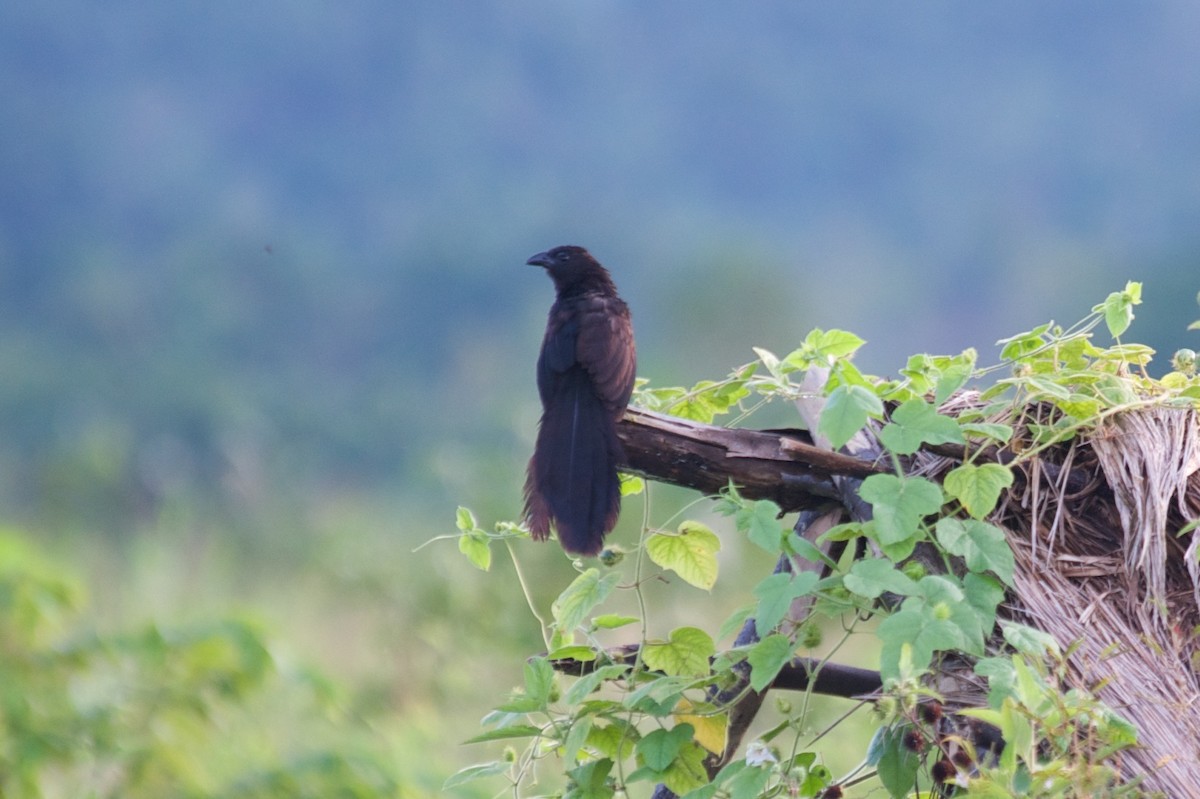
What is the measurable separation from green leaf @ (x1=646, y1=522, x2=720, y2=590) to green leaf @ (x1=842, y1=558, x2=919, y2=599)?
0.33 meters

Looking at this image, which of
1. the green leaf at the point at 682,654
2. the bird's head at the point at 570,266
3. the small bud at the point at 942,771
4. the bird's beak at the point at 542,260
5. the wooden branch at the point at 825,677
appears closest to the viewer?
the small bud at the point at 942,771

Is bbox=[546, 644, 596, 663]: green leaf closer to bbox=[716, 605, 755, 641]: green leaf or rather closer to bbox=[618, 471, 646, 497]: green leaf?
bbox=[716, 605, 755, 641]: green leaf

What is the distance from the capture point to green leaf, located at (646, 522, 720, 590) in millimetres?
1597

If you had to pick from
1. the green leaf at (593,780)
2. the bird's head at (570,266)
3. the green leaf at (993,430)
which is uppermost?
the bird's head at (570,266)

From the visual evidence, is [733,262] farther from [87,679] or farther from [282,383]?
[87,679]

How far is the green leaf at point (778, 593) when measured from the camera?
1314mm

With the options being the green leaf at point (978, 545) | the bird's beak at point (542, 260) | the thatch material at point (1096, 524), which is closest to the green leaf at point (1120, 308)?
the thatch material at point (1096, 524)

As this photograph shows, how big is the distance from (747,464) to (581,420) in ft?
1.34

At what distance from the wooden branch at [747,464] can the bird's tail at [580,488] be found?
0.12m

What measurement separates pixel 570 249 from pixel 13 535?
1.34m

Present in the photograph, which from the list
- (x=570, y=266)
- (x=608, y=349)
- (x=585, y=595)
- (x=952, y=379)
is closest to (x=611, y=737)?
(x=585, y=595)

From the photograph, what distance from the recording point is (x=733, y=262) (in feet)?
40.2

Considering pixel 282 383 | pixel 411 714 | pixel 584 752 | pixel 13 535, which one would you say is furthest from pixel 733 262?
pixel 584 752

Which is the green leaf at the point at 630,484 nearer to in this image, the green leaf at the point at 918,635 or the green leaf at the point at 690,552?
the green leaf at the point at 690,552
